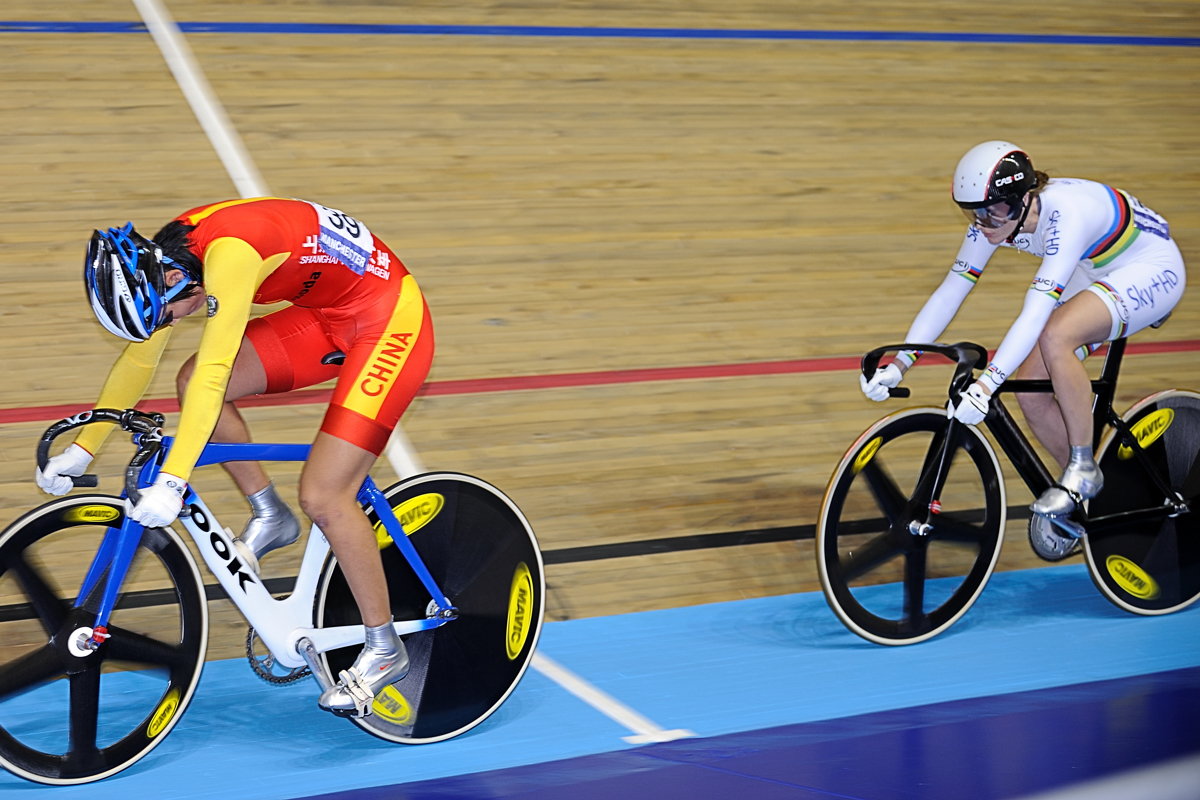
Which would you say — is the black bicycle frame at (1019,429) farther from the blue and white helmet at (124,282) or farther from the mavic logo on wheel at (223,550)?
the blue and white helmet at (124,282)

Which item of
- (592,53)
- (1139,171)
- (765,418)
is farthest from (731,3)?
(765,418)

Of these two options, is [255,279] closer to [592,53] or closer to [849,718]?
[849,718]

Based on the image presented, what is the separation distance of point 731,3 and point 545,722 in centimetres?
391

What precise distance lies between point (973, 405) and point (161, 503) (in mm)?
1833

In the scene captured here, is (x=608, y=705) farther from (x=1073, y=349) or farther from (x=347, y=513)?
(x=1073, y=349)

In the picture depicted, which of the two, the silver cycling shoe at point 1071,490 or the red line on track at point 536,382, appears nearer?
the silver cycling shoe at point 1071,490

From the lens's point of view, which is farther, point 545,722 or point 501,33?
point 501,33

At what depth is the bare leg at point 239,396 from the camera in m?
2.36

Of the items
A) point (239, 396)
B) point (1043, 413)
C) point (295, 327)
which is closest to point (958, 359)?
point (1043, 413)

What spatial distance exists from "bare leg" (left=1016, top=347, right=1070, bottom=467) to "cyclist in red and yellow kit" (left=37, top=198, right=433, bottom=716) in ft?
5.49

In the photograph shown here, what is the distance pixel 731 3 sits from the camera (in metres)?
5.50

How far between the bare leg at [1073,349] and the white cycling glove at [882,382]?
0.37m

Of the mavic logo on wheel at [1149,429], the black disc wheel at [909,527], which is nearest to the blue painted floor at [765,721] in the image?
the black disc wheel at [909,527]

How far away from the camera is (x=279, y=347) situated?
2.43 metres
